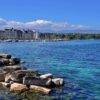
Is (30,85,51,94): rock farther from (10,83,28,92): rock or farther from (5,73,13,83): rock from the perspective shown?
(5,73,13,83): rock

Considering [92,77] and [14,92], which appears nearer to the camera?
[14,92]

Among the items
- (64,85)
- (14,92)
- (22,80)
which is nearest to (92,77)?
(64,85)

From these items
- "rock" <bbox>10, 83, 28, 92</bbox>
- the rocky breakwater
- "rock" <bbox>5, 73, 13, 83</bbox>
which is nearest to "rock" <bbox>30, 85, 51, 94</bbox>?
the rocky breakwater

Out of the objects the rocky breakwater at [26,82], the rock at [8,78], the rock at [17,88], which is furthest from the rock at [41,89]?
the rock at [8,78]

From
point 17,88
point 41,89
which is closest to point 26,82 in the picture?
point 17,88

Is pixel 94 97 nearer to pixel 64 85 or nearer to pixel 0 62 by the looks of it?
pixel 64 85

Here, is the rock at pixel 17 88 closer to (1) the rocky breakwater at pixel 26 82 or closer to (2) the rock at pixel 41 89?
(1) the rocky breakwater at pixel 26 82

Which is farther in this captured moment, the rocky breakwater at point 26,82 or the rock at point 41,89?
the rocky breakwater at point 26,82

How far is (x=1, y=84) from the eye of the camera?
→ 3450 cm

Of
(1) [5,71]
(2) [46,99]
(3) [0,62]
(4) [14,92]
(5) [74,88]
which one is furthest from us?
(3) [0,62]

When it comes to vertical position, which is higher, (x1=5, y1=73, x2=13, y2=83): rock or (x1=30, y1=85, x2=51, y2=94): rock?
(x1=5, y1=73, x2=13, y2=83): rock

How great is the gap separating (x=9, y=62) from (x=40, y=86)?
23379 millimetres

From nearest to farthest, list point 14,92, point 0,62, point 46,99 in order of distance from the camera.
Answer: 1. point 46,99
2. point 14,92
3. point 0,62

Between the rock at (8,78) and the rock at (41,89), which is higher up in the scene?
the rock at (8,78)
